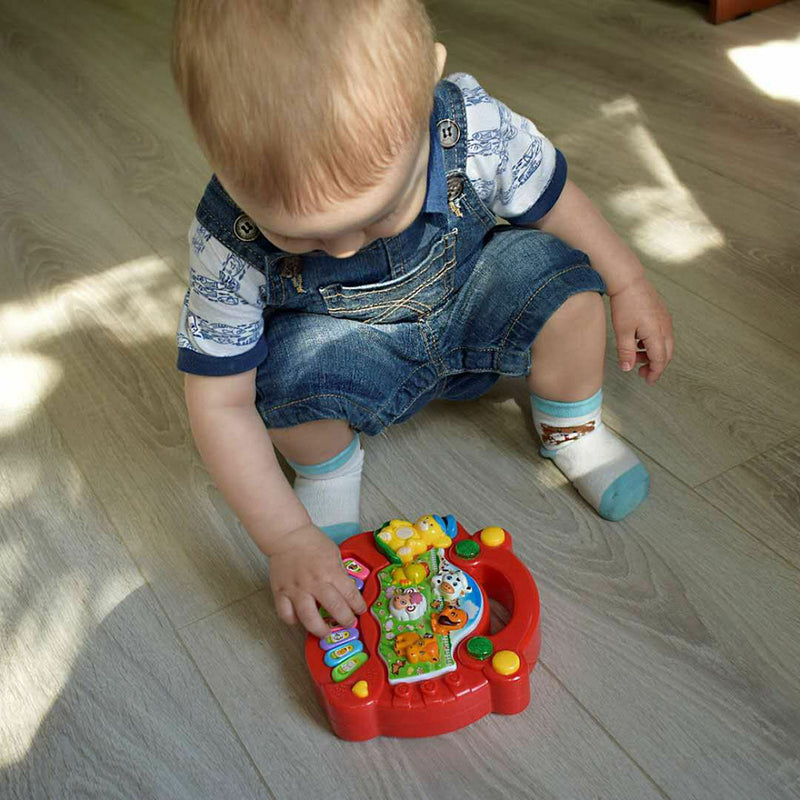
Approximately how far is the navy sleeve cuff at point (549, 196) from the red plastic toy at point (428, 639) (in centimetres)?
30

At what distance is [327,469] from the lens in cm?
95

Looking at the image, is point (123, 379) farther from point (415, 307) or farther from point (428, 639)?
point (428, 639)

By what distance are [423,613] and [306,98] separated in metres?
0.40

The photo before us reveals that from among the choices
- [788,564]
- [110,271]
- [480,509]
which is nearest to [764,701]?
[788,564]

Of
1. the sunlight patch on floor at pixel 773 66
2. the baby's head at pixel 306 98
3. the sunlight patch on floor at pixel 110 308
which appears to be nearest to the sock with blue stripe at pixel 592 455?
the baby's head at pixel 306 98

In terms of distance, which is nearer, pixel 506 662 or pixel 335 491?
pixel 506 662

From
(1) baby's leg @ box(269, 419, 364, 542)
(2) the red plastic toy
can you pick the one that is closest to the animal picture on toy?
(2) the red plastic toy

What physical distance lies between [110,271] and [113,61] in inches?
36.5

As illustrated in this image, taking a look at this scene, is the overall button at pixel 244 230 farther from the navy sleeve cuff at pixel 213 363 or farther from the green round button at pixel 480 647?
the green round button at pixel 480 647

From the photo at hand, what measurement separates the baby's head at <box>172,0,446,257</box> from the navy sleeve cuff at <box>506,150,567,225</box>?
0.29 meters

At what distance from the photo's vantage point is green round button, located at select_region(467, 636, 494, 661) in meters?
0.75

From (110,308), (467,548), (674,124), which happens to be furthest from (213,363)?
(674,124)

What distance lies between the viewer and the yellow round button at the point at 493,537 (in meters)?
0.84

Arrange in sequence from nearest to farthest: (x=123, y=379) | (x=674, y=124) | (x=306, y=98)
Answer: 1. (x=306, y=98)
2. (x=123, y=379)
3. (x=674, y=124)
